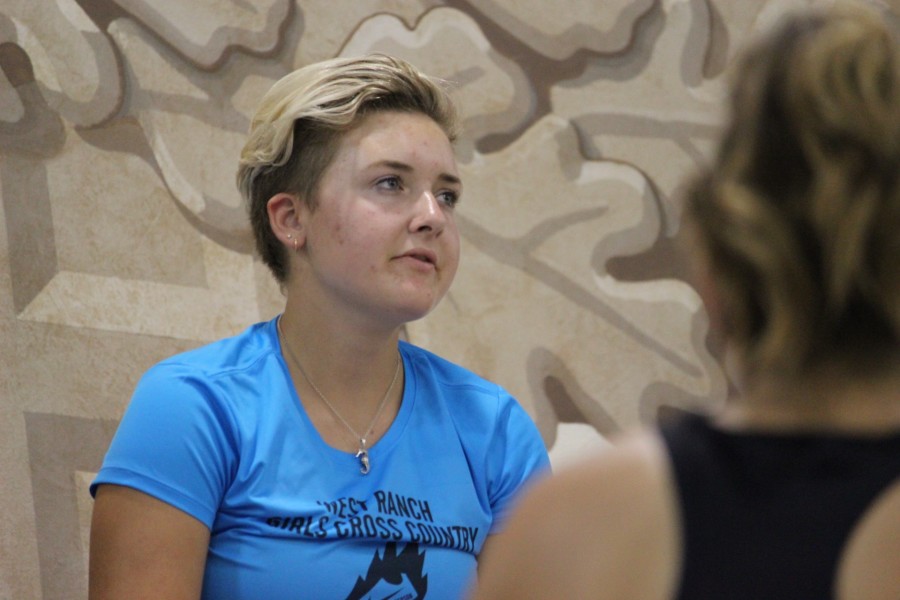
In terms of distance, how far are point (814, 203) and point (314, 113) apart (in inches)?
48.3

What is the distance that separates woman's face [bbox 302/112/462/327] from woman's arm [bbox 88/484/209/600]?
0.43 m

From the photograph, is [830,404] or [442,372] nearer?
[830,404]

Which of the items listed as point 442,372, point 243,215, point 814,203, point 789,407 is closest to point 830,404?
point 789,407

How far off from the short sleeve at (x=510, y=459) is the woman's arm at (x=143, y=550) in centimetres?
51

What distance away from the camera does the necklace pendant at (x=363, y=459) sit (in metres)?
1.85

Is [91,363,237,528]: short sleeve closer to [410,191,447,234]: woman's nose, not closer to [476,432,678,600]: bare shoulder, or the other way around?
[410,191,447,234]: woman's nose

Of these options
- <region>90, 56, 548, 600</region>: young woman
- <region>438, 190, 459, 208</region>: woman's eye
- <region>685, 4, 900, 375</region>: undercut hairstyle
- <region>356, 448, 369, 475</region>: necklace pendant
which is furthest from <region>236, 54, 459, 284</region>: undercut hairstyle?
<region>685, 4, 900, 375</region>: undercut hairstyle

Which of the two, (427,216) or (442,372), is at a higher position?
(427,216)

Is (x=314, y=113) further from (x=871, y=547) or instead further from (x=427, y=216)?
(x=871, y=547)

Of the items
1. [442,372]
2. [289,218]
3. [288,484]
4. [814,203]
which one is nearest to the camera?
[814,203]

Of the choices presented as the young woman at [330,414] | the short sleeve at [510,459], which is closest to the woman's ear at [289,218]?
the young woman at [330,414]

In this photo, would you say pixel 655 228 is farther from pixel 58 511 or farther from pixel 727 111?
pixel 727 111

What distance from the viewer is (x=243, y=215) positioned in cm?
249

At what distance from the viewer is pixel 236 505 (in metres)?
1.74
